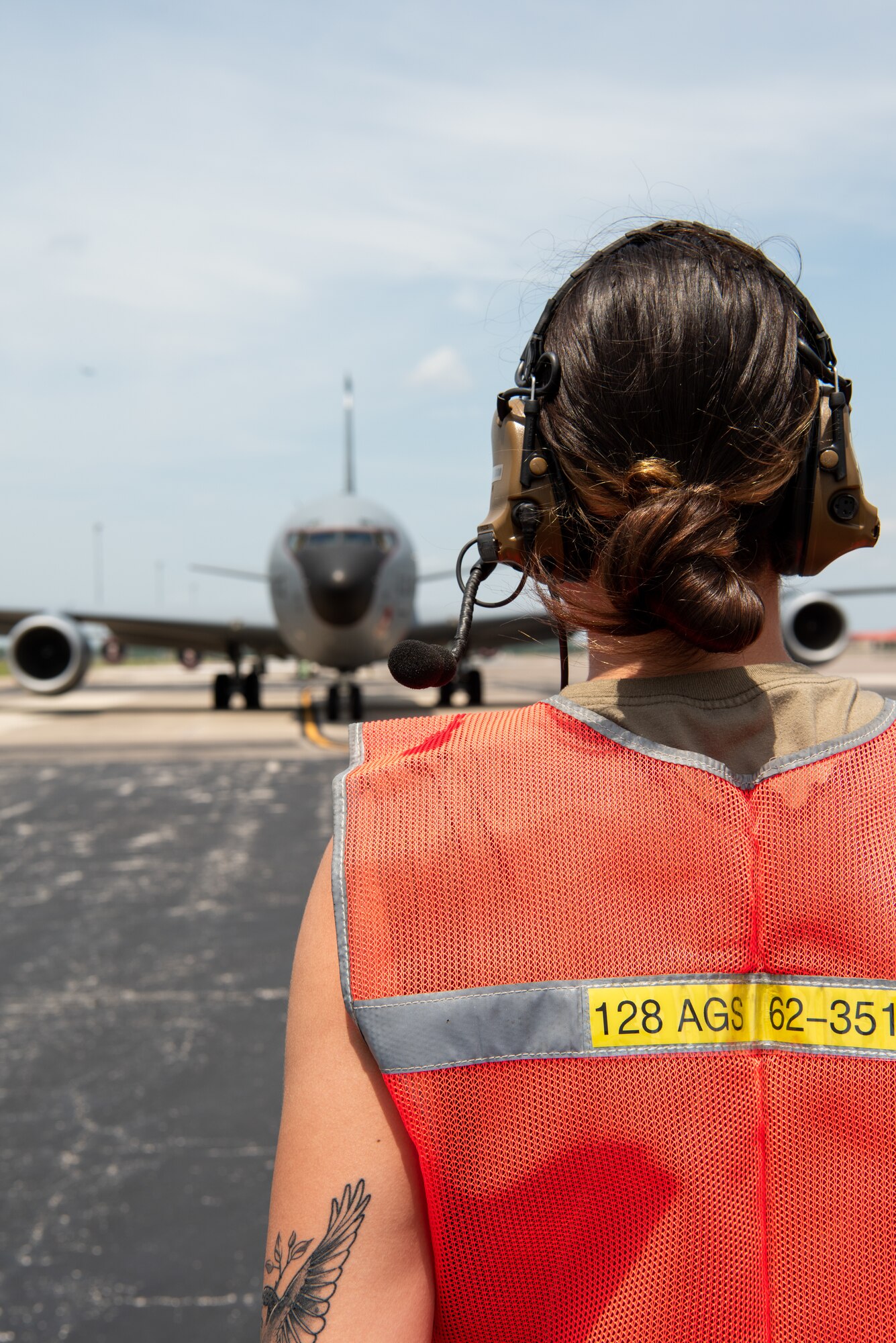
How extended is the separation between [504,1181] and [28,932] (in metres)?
4.76

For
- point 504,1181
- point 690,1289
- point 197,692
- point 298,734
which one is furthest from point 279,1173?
point 197,692

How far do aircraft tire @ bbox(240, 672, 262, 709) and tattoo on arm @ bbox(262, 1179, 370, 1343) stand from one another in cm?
2078

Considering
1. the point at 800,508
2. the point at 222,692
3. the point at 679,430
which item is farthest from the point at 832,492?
the point at 222,692

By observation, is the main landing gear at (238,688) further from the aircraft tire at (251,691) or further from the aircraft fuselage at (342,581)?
the aircraft fuselage at (342,581)

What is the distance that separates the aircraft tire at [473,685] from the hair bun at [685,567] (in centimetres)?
1813

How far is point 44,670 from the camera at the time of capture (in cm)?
1928

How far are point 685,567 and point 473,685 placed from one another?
60.7ft

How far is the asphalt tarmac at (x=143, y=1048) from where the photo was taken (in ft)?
8.68

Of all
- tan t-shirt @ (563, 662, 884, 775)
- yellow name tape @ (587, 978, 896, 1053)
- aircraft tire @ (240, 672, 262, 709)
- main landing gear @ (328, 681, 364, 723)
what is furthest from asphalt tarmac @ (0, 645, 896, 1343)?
aircraft tire @ (240, 672, 262, 709)

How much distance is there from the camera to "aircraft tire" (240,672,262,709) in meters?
21.4

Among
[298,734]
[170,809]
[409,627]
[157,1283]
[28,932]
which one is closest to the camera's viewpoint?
[157,1283]

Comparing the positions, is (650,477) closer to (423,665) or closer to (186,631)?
(423,665)

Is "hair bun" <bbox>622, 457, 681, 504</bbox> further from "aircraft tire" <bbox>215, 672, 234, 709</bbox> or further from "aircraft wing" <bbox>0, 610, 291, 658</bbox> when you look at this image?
"aircraft tire" <bbox>215, 672, 234, 709</bbox>

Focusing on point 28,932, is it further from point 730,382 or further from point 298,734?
point 298,734
